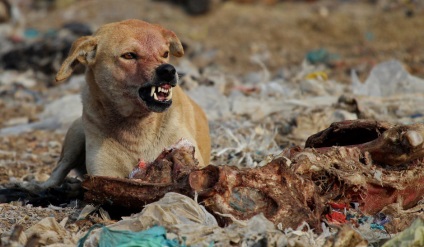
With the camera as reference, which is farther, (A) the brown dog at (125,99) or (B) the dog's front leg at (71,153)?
(B) the dog's front leg at (71,153)

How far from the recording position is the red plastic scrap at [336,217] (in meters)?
3.74

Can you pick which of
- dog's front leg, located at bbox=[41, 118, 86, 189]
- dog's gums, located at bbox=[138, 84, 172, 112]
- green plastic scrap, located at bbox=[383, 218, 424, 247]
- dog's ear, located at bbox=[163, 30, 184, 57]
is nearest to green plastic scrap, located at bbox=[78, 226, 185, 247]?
green plastic scrap, located at bbox=[383, 218, 424, 247]

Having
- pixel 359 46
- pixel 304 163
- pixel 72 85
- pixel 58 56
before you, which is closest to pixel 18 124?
pixel 72 85

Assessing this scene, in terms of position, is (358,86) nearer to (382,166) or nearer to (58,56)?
(382,166)

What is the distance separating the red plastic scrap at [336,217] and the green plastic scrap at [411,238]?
41cm

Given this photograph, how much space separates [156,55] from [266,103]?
271 cm

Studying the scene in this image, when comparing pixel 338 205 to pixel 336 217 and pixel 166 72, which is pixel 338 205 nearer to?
pixel 336 217

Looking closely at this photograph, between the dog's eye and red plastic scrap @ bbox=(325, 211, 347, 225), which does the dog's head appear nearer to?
the dog's eye

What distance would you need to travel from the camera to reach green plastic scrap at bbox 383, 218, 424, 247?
10.9ft

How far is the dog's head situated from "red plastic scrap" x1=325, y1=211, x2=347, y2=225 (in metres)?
1.39

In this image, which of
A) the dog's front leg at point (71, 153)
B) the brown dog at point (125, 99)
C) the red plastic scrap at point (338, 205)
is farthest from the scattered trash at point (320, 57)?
the red plastic scrap at point (338, 205)

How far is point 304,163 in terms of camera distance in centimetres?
384

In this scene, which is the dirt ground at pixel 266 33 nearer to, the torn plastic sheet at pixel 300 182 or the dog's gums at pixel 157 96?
the dog's gums at pixel 157 96

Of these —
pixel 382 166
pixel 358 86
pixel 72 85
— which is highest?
pixel 382 166
